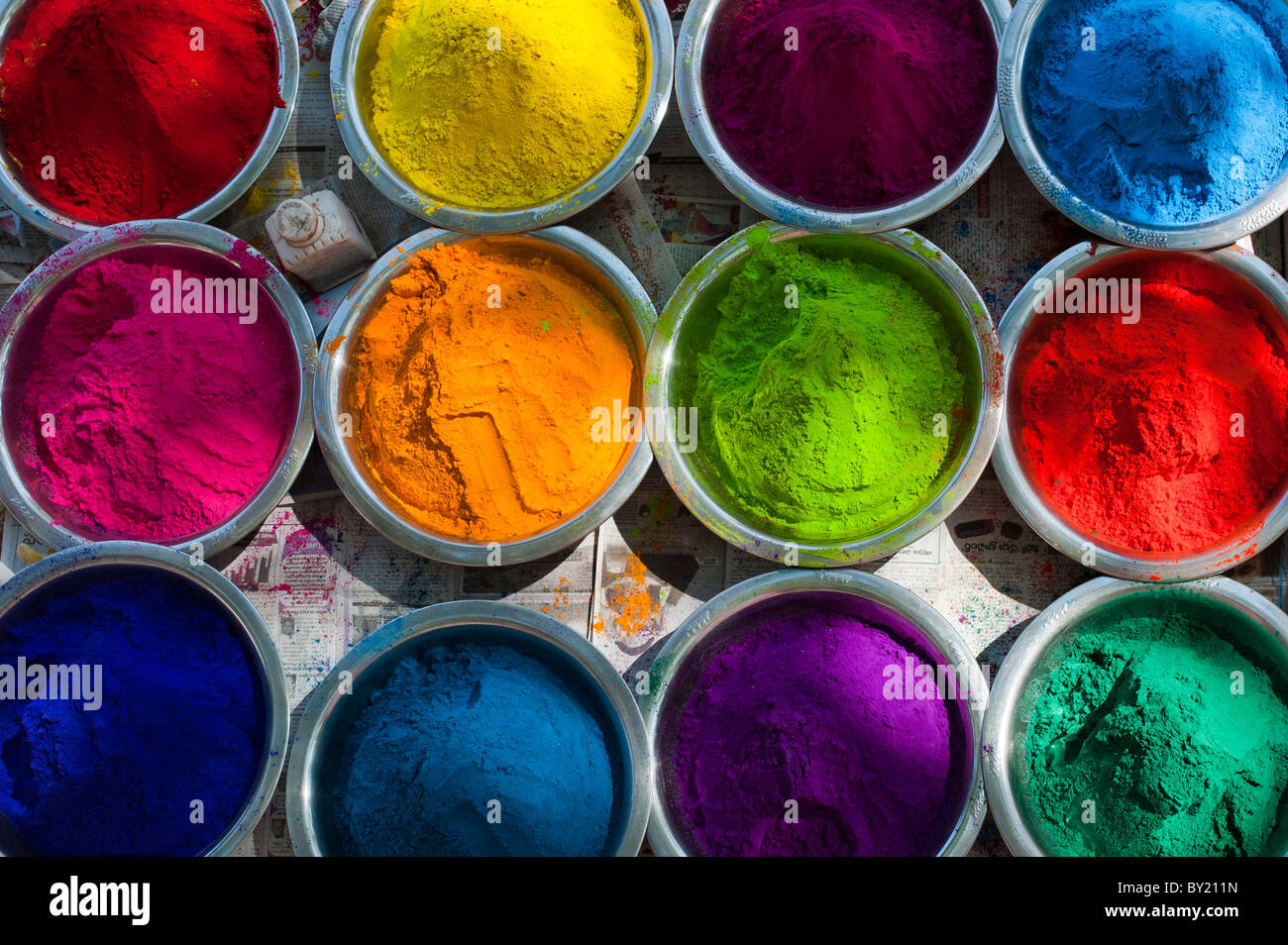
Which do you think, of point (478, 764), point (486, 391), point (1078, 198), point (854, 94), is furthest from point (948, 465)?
point (478, 764)

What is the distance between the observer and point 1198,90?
66.5 inches

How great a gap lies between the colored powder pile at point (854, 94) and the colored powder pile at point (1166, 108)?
133 millimetres

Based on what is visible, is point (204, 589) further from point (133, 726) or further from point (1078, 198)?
point (1078, 198)

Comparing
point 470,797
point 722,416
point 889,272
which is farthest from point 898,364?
point 470,797

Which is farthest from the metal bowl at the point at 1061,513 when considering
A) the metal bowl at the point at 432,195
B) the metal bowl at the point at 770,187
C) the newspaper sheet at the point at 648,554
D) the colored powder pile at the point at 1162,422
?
the metal bowl at the point at 432,195

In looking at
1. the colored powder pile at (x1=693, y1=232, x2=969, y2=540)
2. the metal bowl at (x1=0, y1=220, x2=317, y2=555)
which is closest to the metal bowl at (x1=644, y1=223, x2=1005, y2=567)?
the colored powder pile at (x1=693, y1=232, x2=969, y2=540)

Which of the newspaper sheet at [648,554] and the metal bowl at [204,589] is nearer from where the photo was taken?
the metal bowl at [204,589]

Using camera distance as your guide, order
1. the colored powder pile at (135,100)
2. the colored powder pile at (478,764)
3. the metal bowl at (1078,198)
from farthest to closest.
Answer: the colored powder pile at (135,100) < the metal bowl at (1078,198) < the colored powder pile at (478,764)

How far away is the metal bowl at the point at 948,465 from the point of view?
170cm

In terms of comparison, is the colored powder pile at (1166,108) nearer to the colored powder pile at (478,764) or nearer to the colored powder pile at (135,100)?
the colored powder pile at (478,764)

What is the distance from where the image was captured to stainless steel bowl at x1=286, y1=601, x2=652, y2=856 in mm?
1692

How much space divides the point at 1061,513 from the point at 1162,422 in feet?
0.72

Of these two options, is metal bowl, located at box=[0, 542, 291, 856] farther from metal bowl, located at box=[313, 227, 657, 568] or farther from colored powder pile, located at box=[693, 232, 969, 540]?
colored powder pile, located at box=[693, 232, 969, 540]

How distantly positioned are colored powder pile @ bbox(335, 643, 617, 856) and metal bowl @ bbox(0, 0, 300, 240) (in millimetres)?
924
